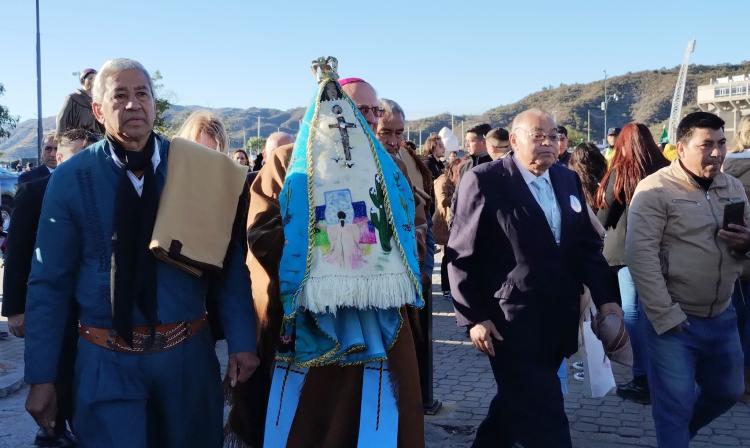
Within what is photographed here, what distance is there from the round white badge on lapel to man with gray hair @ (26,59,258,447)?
2017 mm

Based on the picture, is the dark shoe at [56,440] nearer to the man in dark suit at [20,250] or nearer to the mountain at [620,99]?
the man in dark suit at [20,250]

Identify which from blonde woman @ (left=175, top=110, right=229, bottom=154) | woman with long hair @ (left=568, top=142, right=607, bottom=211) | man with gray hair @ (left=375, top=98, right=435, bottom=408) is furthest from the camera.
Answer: woman with long hair @ (left=568, top=142, right=607, bottom=211)

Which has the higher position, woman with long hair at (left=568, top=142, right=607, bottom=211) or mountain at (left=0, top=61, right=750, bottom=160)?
mountain at (left=0, top=61, right=750, bottom=160)

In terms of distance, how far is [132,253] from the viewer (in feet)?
8.87

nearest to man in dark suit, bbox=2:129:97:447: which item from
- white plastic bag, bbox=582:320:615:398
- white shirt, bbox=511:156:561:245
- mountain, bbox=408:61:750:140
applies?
white shirt, bbox=511:156:561:245

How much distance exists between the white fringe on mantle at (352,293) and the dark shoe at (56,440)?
2.62m

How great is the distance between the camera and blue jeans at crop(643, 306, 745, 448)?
3902 millimetres

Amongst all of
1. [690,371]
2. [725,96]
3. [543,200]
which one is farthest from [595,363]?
[725,96]

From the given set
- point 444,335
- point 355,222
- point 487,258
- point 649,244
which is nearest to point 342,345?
point 355,222

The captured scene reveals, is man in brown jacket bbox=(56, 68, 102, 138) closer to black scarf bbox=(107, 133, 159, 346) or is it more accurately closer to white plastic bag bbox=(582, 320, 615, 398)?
black scarf bbox=(107, 133, 159, 346)

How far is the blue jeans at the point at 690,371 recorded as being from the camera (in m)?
3.90

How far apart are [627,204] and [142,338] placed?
4.10 metres

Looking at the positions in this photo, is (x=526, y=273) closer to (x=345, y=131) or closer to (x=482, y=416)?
Answer: (x=345, y=131)

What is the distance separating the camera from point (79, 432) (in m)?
2.72
